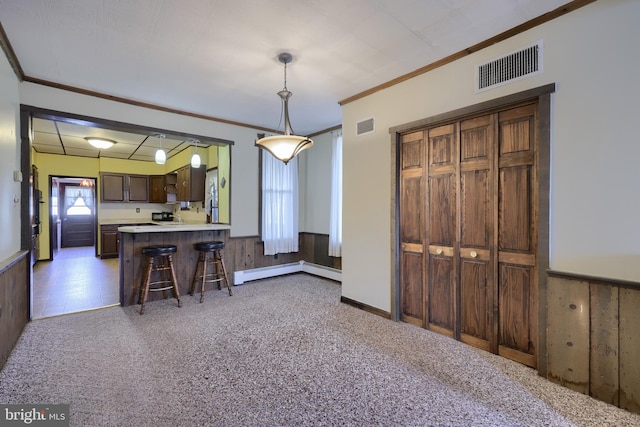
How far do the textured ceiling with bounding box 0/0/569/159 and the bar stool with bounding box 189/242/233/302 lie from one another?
2.07 metres

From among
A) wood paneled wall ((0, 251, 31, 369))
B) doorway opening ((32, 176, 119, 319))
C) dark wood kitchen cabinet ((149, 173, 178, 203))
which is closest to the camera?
wood paneled wall ((0, 251, 31, 369))

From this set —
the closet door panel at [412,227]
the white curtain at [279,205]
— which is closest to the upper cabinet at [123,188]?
the white curtain at [279,205]

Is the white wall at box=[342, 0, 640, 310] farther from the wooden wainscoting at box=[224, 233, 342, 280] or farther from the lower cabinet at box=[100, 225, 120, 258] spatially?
the lower cabinet at box=[100, 225, 120, 258]

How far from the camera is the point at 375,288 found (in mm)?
3461

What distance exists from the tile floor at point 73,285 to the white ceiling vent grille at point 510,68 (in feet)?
16.3

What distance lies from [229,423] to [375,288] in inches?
85.9

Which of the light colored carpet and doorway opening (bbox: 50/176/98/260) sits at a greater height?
doorway opening (bbox: 50/176/98/260)

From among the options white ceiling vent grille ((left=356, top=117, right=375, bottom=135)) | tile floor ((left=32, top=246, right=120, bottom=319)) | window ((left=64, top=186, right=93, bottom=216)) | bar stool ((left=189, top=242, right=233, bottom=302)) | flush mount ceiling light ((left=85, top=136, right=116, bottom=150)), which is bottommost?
tile floor ((left=32, top=246, right=120, bottom=319))

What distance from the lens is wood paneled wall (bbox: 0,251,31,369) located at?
2.24 metres

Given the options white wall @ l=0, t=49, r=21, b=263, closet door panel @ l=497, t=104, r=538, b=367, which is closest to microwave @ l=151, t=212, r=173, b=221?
white wall @ l=0, t=49, r=21, b=263

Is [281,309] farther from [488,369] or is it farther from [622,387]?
[622,387]

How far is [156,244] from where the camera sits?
4023mm

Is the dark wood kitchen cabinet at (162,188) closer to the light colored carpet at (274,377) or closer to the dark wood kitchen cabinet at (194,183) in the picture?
the dark wood kitchen cabinet at (194,183)

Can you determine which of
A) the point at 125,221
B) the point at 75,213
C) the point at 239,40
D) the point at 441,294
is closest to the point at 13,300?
the point at 239,40
